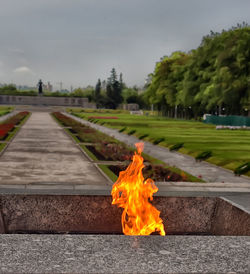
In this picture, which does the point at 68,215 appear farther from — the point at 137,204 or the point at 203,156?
the point at 203,156

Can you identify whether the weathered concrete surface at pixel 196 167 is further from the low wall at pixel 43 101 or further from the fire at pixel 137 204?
the low wall at pixel 43 101

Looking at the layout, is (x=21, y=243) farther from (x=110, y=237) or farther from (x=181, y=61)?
(x=181, y=61)

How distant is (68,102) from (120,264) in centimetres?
17201

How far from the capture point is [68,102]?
17375 cm

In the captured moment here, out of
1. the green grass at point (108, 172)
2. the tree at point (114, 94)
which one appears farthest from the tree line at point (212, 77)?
the tree at point (114, 94)

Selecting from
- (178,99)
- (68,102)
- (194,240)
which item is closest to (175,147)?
(194,240)

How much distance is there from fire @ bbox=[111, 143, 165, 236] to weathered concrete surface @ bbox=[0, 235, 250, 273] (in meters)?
1.21

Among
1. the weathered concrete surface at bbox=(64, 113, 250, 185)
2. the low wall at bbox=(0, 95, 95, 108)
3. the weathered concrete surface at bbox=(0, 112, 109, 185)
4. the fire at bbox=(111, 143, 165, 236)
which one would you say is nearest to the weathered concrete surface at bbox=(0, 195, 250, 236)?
the fire at bbox=(111, 143, 165, 236)

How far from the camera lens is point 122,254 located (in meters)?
4.41

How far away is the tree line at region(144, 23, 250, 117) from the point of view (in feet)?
176

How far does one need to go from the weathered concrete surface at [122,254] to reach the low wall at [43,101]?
6412 inches

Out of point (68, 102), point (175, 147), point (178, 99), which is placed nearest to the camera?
point (175, 147)

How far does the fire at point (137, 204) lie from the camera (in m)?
6.27

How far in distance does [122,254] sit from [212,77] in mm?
58680
